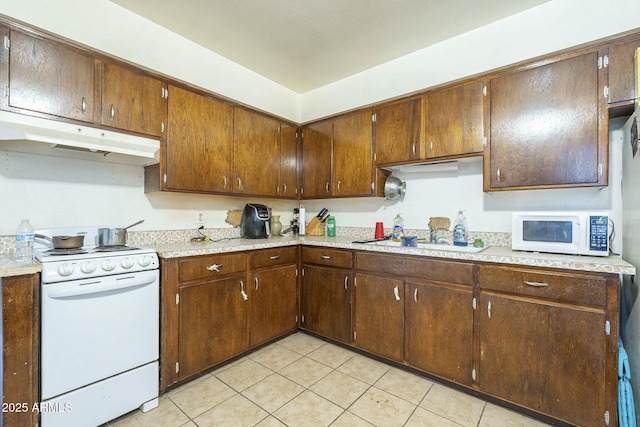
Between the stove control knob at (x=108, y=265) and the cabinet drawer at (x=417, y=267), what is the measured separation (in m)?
1.70

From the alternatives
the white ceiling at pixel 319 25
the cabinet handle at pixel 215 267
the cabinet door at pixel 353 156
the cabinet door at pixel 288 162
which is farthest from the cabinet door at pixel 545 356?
the cabinet door at pixel 288 162

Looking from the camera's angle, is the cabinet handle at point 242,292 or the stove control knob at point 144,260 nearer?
the stove control knob at point 144,260

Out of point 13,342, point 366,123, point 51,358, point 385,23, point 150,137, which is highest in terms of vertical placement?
point 385,23

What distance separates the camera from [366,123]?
2732 mm

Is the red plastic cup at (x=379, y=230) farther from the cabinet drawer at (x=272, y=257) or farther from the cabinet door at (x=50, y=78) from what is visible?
the cabinet door at (x=50, y=78)

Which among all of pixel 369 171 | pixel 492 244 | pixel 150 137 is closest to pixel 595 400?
pixel 492 244

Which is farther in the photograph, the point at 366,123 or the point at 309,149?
the point at 309,149

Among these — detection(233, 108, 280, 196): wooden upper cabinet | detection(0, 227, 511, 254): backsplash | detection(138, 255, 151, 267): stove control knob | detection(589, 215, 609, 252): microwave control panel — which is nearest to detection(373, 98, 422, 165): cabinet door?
detection(0, 227, 511, 254): backsplash

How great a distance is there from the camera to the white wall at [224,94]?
1.76 meters

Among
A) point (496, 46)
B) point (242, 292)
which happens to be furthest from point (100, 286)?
point (496, 46)

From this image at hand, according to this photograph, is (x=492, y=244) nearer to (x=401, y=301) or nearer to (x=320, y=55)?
(x=401, y=301)

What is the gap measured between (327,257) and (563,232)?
66.8 inches

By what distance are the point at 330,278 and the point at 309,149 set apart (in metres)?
1.46

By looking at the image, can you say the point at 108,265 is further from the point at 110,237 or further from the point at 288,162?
the point at 288,162
